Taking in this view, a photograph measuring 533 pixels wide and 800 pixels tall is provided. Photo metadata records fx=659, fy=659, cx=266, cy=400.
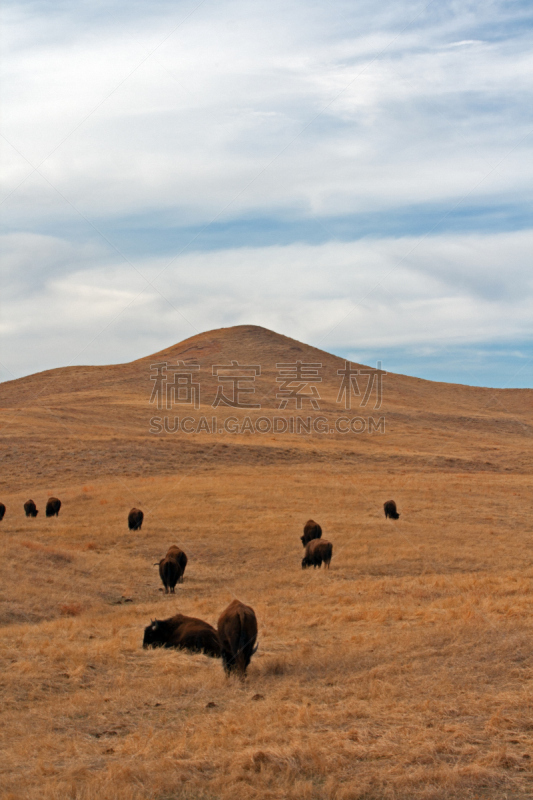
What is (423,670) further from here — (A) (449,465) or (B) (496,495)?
(A) (449,465)

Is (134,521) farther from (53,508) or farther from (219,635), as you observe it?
(219,635)

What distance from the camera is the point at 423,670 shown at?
928 centimetres

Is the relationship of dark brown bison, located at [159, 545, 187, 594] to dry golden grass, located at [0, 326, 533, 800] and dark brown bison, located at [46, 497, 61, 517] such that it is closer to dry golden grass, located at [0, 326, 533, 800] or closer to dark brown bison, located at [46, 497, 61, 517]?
dry golden grass, located at [0, 326, 533, 800]

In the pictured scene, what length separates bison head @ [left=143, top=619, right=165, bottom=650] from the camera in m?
11.5

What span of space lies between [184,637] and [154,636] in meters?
0.53

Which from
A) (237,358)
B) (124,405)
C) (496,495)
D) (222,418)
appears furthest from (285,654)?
(237,358)

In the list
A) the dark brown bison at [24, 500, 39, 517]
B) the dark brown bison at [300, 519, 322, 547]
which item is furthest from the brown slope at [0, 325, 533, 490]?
the dark brown bison at [300, 519, 322, 547]

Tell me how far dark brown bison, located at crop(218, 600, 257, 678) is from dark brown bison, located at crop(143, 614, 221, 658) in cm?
143

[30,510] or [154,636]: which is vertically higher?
[30,510]

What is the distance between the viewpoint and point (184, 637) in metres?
11.6

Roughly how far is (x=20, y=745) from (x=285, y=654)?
475 cm

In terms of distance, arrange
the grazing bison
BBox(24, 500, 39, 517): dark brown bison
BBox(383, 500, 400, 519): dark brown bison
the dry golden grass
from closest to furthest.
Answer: the dry golden grass < the grazing bison < BBox(383, 500, 400, 519): dark brown bison < BBox(24, 500, 39, 517): dark brown bison

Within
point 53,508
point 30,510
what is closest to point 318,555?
point 53,508


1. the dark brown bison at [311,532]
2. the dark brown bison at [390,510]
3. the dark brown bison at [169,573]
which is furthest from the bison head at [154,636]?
the dark brown bison at [390,510]
